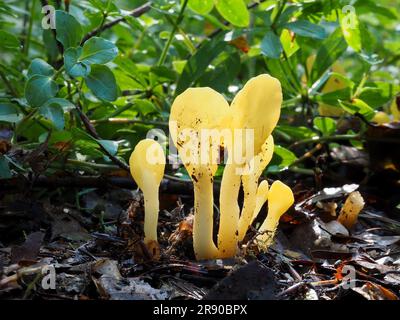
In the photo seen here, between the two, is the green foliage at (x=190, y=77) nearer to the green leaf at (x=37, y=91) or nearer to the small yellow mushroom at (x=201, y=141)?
the green leaf at (x=37, y=91)

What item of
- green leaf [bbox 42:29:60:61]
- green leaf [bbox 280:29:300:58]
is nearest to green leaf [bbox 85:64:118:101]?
green leaf [bbox 42:29:60:61]

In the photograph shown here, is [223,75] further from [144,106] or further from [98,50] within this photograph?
[98,50]

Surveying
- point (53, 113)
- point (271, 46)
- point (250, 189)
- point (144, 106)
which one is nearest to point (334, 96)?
point (271, 46)

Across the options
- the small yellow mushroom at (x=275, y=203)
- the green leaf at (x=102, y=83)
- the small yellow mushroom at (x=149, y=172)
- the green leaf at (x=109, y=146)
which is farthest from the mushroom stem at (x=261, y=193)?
the green leaf at (x=102, y=83)

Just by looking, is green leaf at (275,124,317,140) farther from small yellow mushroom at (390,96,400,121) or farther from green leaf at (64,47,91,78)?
green leaf at (64,47,91,78)
